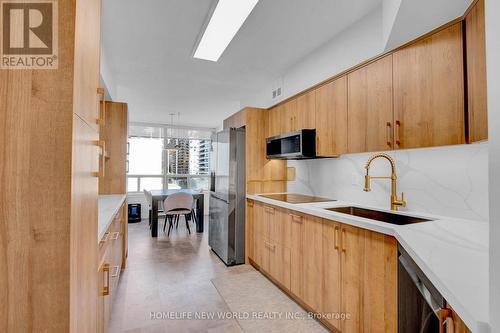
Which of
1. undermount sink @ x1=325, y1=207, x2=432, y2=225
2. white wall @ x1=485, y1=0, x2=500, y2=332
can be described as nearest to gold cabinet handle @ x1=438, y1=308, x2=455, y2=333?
white wall @ x1=485, y1=0, x2=500, y2=332

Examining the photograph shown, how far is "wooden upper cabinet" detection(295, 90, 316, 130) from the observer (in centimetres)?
266

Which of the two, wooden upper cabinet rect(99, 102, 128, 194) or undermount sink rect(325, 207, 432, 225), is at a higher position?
wooden upper cabinet rect(99, 102, 128, 194)

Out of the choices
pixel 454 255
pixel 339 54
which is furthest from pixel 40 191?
pixel 339 54

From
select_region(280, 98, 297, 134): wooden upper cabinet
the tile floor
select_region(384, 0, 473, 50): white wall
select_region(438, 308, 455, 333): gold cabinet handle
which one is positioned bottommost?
the tile floor

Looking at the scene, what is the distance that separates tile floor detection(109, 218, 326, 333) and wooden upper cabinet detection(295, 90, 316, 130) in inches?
74.2

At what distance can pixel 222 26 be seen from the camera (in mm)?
2355

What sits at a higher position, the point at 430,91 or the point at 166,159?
the point at 430,91

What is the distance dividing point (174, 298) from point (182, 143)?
18.1 ft

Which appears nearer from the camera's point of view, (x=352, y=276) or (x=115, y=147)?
(x=352, y=276)

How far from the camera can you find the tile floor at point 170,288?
6.60ft

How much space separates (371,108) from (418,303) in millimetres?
1382

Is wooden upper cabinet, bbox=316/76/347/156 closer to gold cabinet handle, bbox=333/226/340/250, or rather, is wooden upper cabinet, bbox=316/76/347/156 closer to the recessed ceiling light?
gold cabinet handle, bbox=333/226/340/250

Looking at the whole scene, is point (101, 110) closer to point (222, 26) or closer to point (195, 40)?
point (222, 26)

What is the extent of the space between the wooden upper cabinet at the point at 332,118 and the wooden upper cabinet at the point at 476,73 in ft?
3.08
